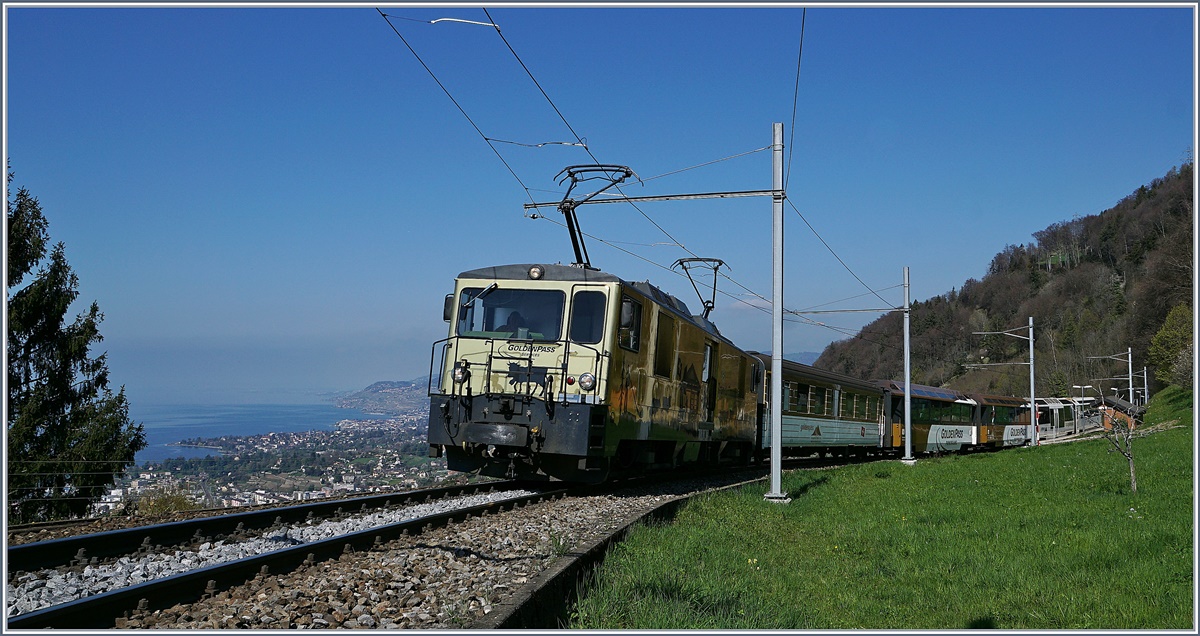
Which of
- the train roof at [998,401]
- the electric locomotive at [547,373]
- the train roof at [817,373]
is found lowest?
the electric locomotive at [547,373]

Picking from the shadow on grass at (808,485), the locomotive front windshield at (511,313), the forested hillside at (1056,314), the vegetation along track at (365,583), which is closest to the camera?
the vegetation along track at (365,583)

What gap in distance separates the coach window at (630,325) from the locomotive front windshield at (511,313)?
0.88 metres

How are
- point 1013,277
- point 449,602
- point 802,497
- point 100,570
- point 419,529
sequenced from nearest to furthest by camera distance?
point 449,602 < point 100,570 < point 419,529 < point 802,497 < point 1013,277

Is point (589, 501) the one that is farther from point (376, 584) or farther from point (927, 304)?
point (927, 304)

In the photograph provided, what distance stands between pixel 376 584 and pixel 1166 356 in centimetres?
6720

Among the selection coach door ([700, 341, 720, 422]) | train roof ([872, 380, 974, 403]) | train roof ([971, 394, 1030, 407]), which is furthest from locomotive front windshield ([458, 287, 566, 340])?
train roof ([971, 394, 1030, 407])

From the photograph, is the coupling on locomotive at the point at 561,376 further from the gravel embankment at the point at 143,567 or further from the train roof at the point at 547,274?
the gravel embankment at the point at 143,567

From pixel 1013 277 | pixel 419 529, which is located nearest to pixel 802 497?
pixel 419 529

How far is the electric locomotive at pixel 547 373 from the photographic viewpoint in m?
12.2

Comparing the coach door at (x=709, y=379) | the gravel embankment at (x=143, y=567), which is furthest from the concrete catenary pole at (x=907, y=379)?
the gravel embankment at (x=143, y=567)

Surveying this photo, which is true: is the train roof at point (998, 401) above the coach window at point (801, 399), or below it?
above

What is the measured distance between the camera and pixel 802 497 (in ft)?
49.0

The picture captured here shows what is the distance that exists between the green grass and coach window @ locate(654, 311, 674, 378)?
2.28 metres

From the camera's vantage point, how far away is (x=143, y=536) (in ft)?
25.7
